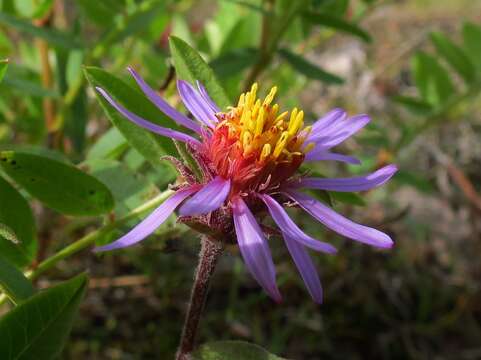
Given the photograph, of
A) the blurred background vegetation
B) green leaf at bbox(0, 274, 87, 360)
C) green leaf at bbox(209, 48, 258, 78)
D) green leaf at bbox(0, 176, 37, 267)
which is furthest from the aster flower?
green leaf at bbox(209, 48, 258, 78)

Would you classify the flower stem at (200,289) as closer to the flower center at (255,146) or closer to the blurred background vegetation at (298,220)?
the flower center at (255,146)

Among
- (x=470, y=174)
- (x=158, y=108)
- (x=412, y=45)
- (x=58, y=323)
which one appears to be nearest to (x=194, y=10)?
(x=412, y=45)

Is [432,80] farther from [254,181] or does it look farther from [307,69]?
[254,181]

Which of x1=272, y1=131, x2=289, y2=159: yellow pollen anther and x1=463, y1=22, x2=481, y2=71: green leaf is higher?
x1=463, y1=22, x2=481, y2=71: green leaf

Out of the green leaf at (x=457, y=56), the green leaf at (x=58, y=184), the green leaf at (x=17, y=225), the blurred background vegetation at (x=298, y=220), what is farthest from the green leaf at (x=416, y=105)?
the green leaf at (x=17, y=225)

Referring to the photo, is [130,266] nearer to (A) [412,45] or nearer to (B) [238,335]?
(B) [238,335]

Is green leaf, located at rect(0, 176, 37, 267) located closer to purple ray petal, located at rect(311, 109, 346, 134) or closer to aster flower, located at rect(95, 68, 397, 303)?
aster flower, located at rect(95, 68, 397, 303)

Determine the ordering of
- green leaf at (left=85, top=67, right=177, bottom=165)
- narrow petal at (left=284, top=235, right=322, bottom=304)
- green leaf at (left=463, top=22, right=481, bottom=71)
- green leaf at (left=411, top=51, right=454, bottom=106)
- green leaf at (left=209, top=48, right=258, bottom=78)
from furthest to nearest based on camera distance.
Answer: green leaf at (left=411, top=51, right=454, bottom=106) < green leaf at (left=463, top=22, right=481, bottom=71) < green leaf at (left=209, top=48, right=258, bottom=78) < green leaf at (left=85, top=67, right=177, bottom=165) < narrow petal at (left=284, top=235, right=322, bottom=304)
